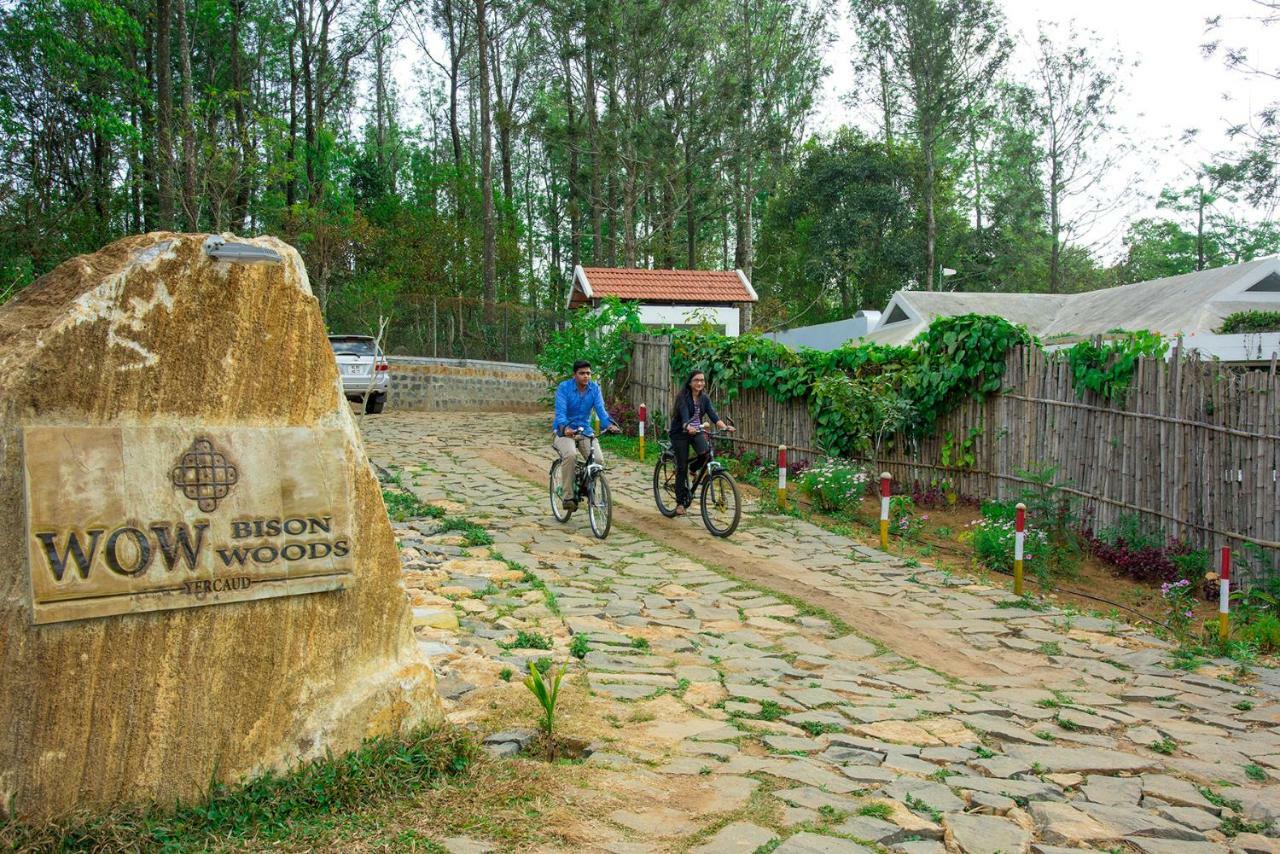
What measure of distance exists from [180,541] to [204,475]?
0.25 meters

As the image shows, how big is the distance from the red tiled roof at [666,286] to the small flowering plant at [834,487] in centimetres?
1107

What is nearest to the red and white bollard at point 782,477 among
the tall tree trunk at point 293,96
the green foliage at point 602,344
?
the green foliage at point 602,344

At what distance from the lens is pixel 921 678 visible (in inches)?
243

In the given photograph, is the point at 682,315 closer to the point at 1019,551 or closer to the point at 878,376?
the point at 878,376

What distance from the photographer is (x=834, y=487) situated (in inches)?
462

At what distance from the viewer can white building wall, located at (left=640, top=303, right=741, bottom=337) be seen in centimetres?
2239

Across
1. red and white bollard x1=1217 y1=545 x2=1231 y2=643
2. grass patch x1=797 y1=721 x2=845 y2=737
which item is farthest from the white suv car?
grass patch x1=797 y1=721 x2=845 y2=737

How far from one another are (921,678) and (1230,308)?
47.4ft

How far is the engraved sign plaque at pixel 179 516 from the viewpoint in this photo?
10.7 ft

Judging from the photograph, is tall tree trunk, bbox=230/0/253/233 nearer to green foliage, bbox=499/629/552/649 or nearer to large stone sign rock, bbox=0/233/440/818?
green foliage, bbox=499/629/552/649

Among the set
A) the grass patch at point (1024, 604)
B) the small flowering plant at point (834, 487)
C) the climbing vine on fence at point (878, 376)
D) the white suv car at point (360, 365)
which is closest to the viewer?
the grass patch at point (1024, 604)

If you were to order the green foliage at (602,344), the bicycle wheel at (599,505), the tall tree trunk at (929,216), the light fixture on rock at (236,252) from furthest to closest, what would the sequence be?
the tall tree trunk at (929,216), the green foliage at (602,344), the bicycle wheel at (599,505), the light fixture on rock at (236,252)

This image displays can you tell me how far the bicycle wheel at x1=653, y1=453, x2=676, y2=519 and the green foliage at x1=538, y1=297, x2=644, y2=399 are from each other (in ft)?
24.0

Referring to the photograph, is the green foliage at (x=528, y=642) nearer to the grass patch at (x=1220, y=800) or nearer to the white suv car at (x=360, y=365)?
the grass patch at (x=1220, y=800)
